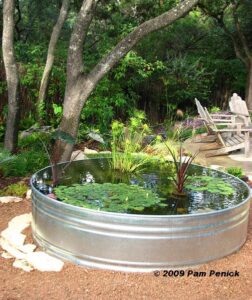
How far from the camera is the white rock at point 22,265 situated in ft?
9.87

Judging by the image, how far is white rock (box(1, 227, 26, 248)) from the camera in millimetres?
3373

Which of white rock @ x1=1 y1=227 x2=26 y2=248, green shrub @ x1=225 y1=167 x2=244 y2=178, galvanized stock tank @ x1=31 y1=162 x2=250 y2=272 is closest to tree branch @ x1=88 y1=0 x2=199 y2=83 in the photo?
green shrub @ x1=225 y1=167 x2=244 y2=178

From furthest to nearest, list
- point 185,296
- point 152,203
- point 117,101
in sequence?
1. point 117,101
2. point 152,203
3. point 185,296

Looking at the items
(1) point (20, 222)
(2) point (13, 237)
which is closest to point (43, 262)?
(2) point (13, 237)

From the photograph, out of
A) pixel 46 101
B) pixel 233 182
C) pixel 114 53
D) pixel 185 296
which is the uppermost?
pixel 114 53

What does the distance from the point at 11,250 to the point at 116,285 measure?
994 mm

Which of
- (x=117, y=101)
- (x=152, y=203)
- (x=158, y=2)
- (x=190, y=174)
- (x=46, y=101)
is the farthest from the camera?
(x=158, y=2)

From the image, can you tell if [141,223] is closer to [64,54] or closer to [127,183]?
[127,183]

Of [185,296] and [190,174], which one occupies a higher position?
[190,174]

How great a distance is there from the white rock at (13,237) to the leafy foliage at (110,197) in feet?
1.54


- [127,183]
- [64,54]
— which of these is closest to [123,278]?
[127,183]

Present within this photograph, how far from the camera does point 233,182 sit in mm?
4203

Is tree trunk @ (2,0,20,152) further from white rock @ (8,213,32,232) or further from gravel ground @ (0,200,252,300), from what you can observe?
gravel ground @ (0,200,252,300)

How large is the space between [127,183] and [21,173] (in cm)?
169
